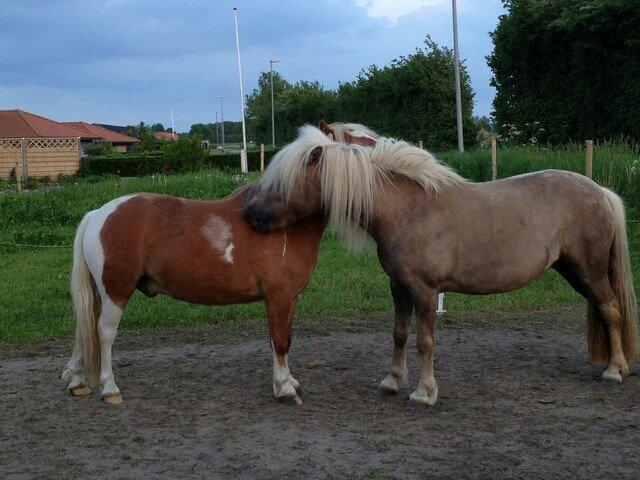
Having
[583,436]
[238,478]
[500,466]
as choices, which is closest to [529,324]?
[583,436]

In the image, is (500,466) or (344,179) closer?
(500,466)

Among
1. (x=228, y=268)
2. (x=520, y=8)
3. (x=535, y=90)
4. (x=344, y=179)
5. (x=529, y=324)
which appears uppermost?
(x=520, y=8)

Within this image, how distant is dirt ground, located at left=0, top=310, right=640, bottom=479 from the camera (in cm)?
425

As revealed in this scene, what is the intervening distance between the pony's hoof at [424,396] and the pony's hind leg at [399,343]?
0.35 metres

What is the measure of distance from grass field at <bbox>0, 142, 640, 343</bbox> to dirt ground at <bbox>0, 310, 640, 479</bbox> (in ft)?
3.36

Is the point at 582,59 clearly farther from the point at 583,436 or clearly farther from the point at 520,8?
the point at 583,436

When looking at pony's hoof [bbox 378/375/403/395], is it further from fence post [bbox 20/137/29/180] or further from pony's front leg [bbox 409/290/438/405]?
fence post [bbox 20/137/29/180]

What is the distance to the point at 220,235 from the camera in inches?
216

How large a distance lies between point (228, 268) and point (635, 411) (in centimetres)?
282

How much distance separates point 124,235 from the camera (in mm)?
5387

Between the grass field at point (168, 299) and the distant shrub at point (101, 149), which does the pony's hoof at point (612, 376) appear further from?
the distant shrub at point (101, 149)

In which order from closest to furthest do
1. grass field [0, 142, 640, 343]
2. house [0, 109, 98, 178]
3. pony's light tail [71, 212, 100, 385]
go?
1. pony's light tail [71, 212, 100, 385]
2. grass field [0, 142, 640, 343]
3. house [0, 109, 98, 178]

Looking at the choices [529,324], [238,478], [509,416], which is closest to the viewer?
[238,478]

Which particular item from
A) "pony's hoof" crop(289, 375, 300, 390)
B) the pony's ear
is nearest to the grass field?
"pony's hoof" crop(289, 375, 300, 390)
